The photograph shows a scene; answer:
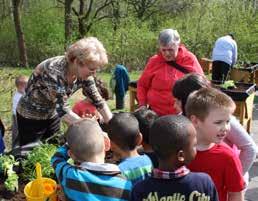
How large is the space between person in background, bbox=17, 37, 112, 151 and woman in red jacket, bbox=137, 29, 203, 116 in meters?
0.86

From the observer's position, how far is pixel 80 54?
3002mm

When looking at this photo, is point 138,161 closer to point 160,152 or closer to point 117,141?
point 117,141

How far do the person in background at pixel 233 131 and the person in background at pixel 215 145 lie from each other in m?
0.24

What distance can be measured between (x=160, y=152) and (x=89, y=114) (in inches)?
78.1

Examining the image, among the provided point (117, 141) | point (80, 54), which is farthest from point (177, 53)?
point (117, 141)

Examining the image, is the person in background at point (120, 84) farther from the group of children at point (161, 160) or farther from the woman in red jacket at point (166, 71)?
the group of children at point (161, 160)

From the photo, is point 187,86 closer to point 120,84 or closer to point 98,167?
point 98,167

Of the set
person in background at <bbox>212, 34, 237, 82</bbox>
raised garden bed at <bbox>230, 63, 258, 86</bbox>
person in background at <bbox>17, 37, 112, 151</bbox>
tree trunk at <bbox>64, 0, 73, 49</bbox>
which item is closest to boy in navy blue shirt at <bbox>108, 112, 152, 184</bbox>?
person in background at <bbox>17, 37, 112, 151</bbox>

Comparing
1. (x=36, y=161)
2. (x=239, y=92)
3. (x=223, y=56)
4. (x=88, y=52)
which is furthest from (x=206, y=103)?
(x=223, y=56)

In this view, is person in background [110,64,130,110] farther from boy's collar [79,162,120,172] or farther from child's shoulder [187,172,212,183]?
child's shoulder [187,172,212,183]

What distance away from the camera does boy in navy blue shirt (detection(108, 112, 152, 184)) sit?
7.38 feet

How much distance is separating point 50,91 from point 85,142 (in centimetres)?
124

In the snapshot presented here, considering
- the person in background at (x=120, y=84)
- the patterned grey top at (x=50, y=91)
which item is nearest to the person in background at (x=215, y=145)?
the patterned grey top at (x=50, y=91)

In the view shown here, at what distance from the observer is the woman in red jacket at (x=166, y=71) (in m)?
4.18
